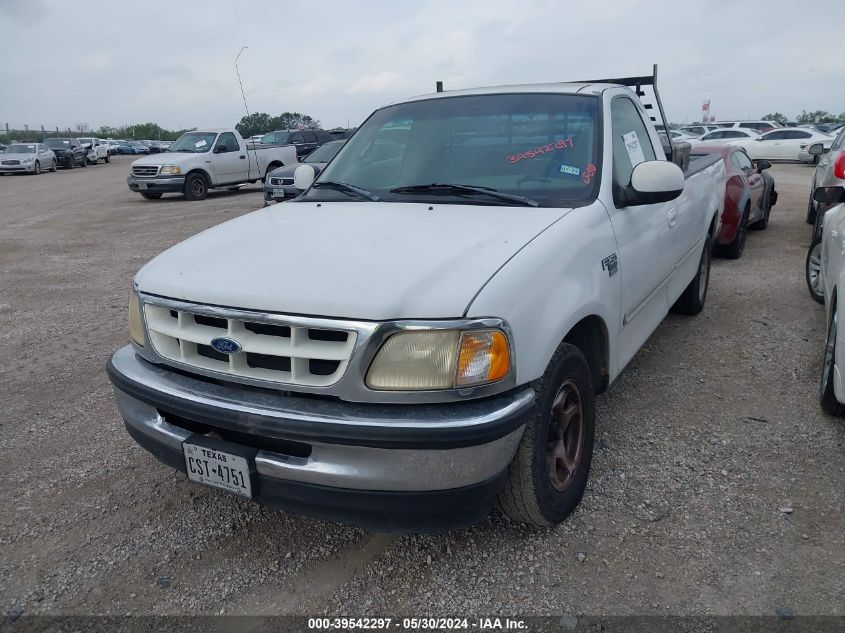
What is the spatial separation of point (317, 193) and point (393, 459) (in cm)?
194

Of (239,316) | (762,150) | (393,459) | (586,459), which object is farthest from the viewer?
(762,150)

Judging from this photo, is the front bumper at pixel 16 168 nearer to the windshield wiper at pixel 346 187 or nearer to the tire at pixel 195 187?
the tire at pixel 195 187

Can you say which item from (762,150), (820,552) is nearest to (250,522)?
(820,552)

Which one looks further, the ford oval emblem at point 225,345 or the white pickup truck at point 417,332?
the ford oval emblem at point 225,345

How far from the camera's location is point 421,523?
87.9 inches

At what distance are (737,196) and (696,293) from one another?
2657 millimetres

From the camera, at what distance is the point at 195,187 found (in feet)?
54.6

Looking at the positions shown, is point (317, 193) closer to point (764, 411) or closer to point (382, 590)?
point (382, 590)

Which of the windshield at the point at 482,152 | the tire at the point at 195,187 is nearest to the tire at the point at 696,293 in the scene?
the windshield at the point at 482,152

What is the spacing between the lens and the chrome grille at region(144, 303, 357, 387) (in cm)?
219

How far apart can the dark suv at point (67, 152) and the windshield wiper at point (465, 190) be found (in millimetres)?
33947

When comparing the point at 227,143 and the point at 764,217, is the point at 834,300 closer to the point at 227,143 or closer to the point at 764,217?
the point at 764,217

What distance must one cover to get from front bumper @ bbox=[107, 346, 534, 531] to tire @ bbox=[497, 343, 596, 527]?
15cm

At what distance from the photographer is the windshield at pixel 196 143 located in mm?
16750
